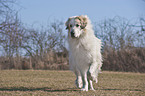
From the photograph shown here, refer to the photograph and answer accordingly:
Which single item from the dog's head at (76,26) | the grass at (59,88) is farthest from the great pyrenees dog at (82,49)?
the grass at (59,88)

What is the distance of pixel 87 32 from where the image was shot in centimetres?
569

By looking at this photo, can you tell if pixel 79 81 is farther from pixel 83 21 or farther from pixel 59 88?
pixel 83 21

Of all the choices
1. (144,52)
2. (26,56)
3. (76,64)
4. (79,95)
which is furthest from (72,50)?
(144,52)

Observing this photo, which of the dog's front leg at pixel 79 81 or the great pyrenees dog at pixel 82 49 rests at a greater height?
the great pyrenees dog at pixel 82 49

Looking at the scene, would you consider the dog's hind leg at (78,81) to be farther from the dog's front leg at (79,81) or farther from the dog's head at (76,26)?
the dog's head at (76,26)

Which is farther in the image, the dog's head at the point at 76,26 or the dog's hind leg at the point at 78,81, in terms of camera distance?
the dog's hind leg at the point at 78,81

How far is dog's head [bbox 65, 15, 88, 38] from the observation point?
5.43 meters

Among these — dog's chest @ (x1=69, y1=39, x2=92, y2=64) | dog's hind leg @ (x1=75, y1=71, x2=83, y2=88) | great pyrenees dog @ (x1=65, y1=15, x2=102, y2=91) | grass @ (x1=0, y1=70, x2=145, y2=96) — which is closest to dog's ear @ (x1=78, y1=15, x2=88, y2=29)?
great pyrenees dog @ (x1=65, y1=15, x2=102, y2=91)

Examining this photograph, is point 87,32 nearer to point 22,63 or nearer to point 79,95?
point 79,95

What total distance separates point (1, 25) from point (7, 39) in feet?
3.99

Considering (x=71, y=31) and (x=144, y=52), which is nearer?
(x=71, y=31)

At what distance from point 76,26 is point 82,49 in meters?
0.65

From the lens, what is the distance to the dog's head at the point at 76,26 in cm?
543

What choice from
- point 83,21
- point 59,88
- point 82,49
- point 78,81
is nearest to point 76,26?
point 83,21
